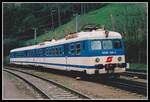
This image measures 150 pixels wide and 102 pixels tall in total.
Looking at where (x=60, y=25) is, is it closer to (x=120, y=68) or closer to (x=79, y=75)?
(x=79, y=75)

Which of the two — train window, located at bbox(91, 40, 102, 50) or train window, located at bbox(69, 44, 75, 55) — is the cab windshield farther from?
train window, located at bbox(69, 44, 75, 55)

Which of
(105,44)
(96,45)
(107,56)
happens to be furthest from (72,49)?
(107,56)

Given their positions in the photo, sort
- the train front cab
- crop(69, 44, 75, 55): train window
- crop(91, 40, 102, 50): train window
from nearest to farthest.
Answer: the train front cab
crop(91, 40, 102, 50): train window
crop(69, 44, 75, 55): train window

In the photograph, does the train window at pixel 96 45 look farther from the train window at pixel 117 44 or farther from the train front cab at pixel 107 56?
the train window at pixel 117 44

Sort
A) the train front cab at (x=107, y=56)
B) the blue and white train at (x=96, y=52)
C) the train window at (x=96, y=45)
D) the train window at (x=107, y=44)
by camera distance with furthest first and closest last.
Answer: the train window at (x=107, y=44) → the train window at (x=96, y=45) → the blue and white train at (x=96, y=52) → the train front cab at (x=107, y=56)

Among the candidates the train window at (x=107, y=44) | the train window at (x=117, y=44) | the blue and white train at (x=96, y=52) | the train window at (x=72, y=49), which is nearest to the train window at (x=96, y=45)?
the blue and white train at (x=96, y=52)

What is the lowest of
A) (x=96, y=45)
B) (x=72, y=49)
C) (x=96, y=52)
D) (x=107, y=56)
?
(x=107, y=56)

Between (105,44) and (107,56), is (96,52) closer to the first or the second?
(107,56)

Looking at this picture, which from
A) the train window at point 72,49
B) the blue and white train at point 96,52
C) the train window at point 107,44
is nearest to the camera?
the blue and white train at point 96,52

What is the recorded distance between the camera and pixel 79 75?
2600 centimetres

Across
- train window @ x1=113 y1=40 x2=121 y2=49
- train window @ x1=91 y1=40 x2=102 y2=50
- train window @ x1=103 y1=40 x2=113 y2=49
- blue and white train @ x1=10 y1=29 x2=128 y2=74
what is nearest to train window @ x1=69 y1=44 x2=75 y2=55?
blue and white train @ x1=10 y1=29 x2=128 y2=74

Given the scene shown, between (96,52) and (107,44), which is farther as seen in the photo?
(107,44)

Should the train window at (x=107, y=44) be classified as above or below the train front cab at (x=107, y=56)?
above

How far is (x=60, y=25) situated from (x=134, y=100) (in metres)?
43.1
